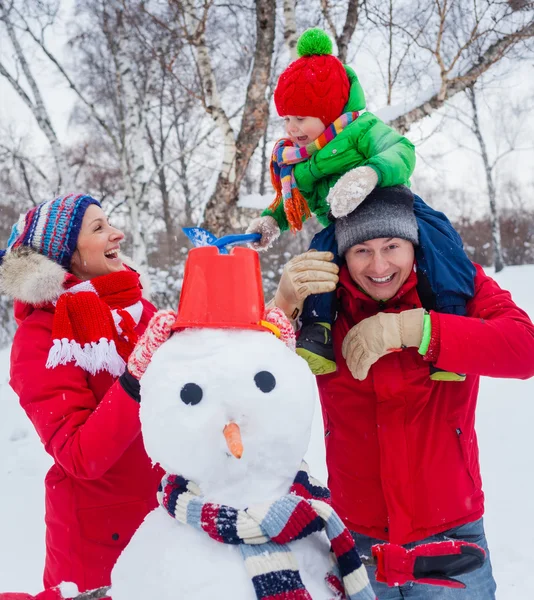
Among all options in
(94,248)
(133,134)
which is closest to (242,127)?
(133,134)

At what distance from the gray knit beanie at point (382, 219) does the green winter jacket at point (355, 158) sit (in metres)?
0.05

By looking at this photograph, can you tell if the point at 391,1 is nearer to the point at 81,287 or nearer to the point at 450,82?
the point at 450,82

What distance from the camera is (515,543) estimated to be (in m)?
3.25

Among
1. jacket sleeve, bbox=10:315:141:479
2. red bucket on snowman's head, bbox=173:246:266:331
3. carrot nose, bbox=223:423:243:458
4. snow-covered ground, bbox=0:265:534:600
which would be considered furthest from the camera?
snow-covered ground, bbox=0:265:534:600

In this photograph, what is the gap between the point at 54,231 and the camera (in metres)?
1.63

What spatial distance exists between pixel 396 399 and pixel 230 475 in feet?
2.65

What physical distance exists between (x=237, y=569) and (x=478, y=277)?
1.21m

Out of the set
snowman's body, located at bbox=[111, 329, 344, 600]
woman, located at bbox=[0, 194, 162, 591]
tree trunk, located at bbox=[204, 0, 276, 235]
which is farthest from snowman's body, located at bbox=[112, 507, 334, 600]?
tree trunk, located at bbox=[204, 0, 276, 235]

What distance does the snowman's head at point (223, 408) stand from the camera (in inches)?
35.4

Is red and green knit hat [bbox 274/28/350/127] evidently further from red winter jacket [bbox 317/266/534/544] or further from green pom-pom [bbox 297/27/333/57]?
red winter jacket [bbox 317/266/534/544]

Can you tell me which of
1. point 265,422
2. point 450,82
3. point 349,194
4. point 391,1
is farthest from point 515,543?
point 391,1

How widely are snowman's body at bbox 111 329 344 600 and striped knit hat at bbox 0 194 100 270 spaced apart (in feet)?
2.79

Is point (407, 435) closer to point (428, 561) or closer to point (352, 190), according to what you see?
point (428, 561)

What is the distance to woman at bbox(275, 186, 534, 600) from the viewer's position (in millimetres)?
1518
